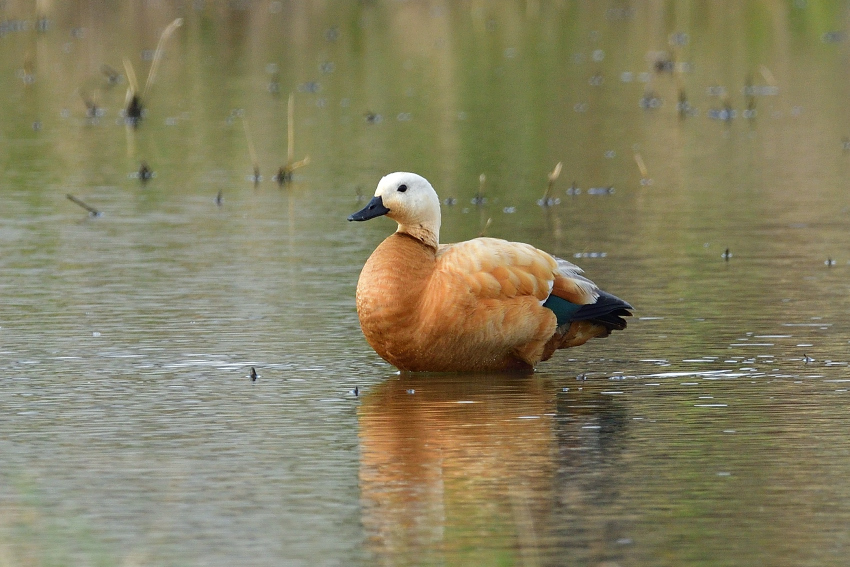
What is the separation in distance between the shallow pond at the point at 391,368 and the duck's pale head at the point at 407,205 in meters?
0.88

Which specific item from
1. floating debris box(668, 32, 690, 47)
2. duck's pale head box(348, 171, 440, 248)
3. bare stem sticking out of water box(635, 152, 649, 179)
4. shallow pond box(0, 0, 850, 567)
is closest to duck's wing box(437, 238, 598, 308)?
duck's pale head box(348, 171, 440, 248)

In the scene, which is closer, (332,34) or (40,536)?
(40,536)

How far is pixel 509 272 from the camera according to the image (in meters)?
9.79

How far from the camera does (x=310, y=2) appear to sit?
54.1 meters

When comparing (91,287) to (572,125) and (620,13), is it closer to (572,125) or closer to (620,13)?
(572,125)

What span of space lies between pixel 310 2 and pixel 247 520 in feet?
160

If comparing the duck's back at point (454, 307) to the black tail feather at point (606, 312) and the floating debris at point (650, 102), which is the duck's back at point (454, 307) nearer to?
the black tail feather at point (606, 312)

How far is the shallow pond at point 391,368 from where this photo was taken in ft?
21.5

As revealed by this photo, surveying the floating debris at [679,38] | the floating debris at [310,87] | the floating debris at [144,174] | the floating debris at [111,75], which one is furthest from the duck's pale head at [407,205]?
the floating debris at [679,38]

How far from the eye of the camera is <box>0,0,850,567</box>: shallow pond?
655 cm

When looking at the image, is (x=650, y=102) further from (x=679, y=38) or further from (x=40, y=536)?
(x=40, y=536)

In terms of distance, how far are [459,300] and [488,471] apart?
2361mm

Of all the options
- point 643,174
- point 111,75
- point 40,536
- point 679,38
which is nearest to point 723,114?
point 643,174

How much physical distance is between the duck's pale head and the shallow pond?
2.90 ft
